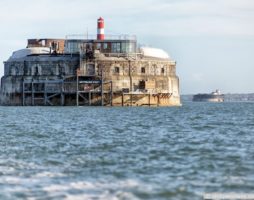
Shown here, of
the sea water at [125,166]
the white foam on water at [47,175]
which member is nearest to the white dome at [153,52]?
the sea water at [125,166]

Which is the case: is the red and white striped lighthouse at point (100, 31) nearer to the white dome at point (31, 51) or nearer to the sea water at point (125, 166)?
the white dome at point (31, 51)

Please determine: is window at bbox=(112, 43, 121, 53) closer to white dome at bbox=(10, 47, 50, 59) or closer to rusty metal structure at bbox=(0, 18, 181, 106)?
rusty metal structure at bbox=(0, 18, 181, 106)

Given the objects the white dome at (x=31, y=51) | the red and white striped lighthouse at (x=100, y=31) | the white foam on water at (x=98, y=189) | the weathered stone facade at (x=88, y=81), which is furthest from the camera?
the white dome at (x=31, y=51)

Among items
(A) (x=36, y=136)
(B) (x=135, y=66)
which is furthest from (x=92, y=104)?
(A) (x=36, y=136)

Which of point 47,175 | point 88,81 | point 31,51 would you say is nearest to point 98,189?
point 47,175

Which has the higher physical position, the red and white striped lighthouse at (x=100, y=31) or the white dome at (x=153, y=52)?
the red and white striped lighthouse at (x=100, y=31)

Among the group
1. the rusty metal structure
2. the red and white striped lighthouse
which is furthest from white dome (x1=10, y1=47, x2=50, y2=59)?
the red and white striped lighthouse

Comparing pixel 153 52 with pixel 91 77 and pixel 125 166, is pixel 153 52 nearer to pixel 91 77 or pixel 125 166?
pixel 91 77

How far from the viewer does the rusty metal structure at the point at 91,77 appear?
233ft

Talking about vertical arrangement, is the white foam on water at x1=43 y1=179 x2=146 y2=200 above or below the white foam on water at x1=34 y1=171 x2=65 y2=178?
below

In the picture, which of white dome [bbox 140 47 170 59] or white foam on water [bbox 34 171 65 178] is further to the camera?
white dome [bbox 140 47 170 59]

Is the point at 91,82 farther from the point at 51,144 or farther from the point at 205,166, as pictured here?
the point at 205,166

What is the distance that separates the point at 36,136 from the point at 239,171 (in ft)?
43.8

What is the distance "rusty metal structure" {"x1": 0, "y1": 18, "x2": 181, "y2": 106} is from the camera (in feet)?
233
